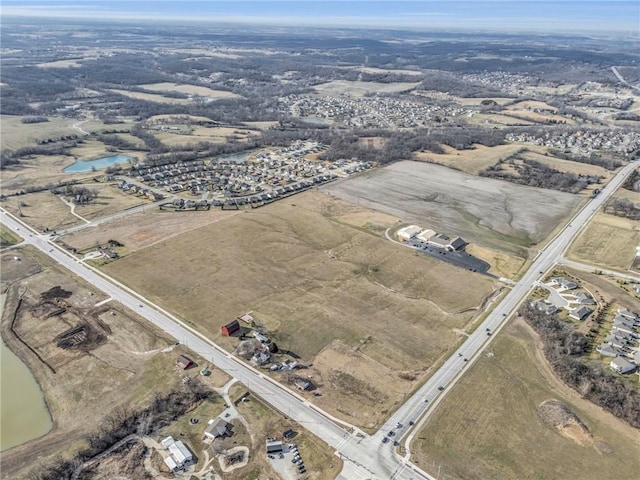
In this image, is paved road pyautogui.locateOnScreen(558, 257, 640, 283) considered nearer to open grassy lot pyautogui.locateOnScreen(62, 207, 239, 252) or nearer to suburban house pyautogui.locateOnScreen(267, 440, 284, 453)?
suburban house pyautogui.locateOnScreen(267, 440, 284, 453)

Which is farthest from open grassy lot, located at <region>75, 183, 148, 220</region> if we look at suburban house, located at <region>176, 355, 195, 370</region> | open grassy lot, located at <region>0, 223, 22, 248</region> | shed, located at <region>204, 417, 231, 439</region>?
shed, located at <region>204, 417, 231, 439</region>

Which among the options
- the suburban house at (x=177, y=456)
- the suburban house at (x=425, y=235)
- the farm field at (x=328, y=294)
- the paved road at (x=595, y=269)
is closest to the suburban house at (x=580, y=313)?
the farm field at (x=328, y=294)

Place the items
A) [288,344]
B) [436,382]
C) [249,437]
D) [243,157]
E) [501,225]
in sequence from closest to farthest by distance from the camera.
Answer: [249,437] → [436,382] → [288,344] → [501,225] → [243,157]

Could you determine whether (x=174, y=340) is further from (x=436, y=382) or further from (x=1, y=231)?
(x=1, y=231)

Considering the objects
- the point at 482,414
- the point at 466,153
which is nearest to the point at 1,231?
the point at 482,414

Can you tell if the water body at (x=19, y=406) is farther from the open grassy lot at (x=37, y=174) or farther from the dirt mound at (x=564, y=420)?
the open grassy lot at (x=37, y=174)

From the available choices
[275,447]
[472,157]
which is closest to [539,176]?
[472,157]
